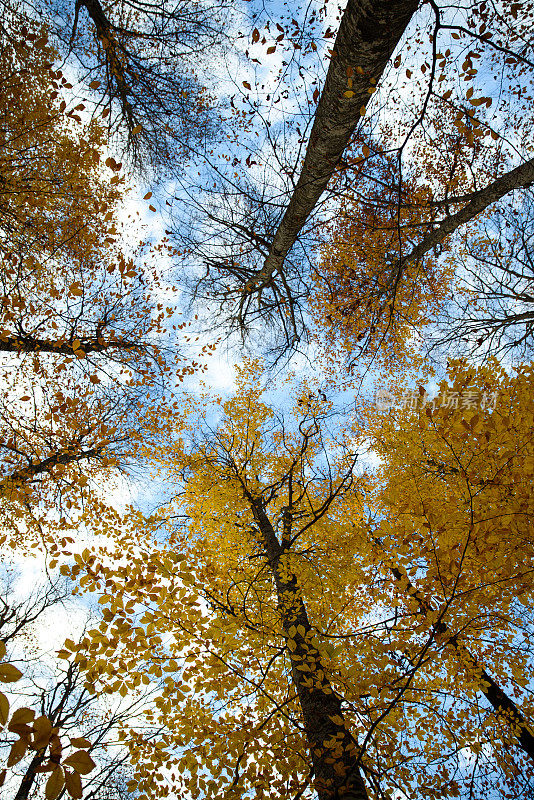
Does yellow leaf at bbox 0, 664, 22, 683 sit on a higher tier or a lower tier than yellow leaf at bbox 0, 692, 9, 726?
higher

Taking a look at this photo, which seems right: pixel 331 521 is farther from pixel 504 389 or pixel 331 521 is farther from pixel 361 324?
pixel 361 324

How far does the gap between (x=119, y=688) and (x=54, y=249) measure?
27.0 feet

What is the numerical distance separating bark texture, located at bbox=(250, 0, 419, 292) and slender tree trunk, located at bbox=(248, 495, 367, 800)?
535cm

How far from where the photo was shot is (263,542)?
682 cm

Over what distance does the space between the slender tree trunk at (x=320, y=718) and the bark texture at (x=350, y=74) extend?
5.35 m

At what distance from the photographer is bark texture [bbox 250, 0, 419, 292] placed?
9.73ft

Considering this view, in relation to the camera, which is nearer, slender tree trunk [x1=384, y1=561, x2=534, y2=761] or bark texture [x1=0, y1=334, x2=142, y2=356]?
slender tree trunk [x1=384, y1=561, x2=534, y2=761]

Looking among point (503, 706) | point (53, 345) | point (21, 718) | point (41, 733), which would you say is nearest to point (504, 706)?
point (503, 706)

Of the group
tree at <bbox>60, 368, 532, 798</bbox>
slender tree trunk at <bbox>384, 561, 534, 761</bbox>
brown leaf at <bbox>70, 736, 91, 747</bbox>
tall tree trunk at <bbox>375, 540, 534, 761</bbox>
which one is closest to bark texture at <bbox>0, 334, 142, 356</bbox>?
tree at <bbox>60, 368, 532, 798</bbox>

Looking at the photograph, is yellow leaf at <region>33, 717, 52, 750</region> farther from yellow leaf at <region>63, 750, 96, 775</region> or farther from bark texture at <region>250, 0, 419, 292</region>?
bark texture at <region>250, 0, 419, 292</region>

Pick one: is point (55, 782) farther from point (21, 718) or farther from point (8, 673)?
point (8, 673)

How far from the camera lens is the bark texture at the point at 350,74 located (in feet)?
9.73

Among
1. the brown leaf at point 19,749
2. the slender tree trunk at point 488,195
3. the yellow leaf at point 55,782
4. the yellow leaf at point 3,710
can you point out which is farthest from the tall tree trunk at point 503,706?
the slender tree trunk at point 488,195

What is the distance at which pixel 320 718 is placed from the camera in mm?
3691
